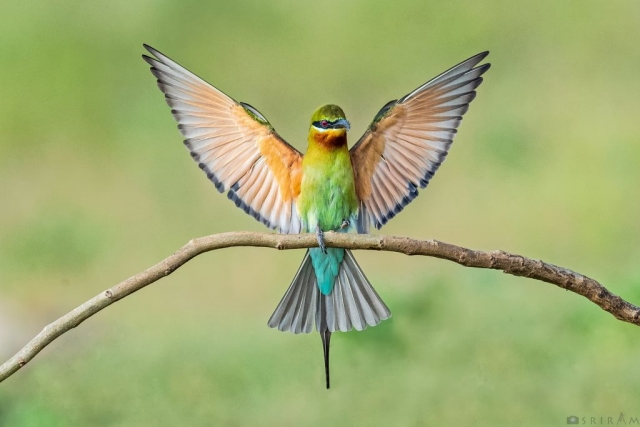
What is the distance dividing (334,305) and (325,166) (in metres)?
0.23

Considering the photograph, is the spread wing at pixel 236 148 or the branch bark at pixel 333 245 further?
the spread wing at pixel 236 148

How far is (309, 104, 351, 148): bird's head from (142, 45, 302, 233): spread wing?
61 mm

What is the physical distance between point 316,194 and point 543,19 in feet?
5.95

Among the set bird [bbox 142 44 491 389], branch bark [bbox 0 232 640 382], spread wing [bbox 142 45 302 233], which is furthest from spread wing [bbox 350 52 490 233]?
branch bark [bbox 0 232 640 382]

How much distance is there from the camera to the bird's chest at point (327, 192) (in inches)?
52.3

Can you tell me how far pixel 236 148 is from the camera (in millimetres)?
Answer: 1360

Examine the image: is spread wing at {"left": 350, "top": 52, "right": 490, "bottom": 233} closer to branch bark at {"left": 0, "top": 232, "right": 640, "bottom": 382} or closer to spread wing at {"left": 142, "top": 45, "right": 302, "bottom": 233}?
spread wing at {"left": 142, "top": 45, "right": 302, "bottom": 233}

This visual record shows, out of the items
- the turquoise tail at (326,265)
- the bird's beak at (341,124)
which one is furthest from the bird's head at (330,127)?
the turquoise tail at (326,265)

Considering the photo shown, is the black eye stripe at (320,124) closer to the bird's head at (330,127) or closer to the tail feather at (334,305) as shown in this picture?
the bird's head at (330,127)

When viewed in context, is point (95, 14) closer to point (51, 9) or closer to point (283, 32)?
point (51, 9)

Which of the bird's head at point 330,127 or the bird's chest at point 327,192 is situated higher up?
the bird's head at point 330,127

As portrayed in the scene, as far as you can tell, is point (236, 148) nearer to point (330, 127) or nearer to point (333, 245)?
point (330, 127)

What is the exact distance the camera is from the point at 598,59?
2783 mm

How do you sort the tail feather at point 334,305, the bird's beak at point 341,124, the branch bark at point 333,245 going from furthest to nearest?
1. the tail feather at point 334,305
2. the bird's beak at point 341,124
3. the branch bark at point 333,245
